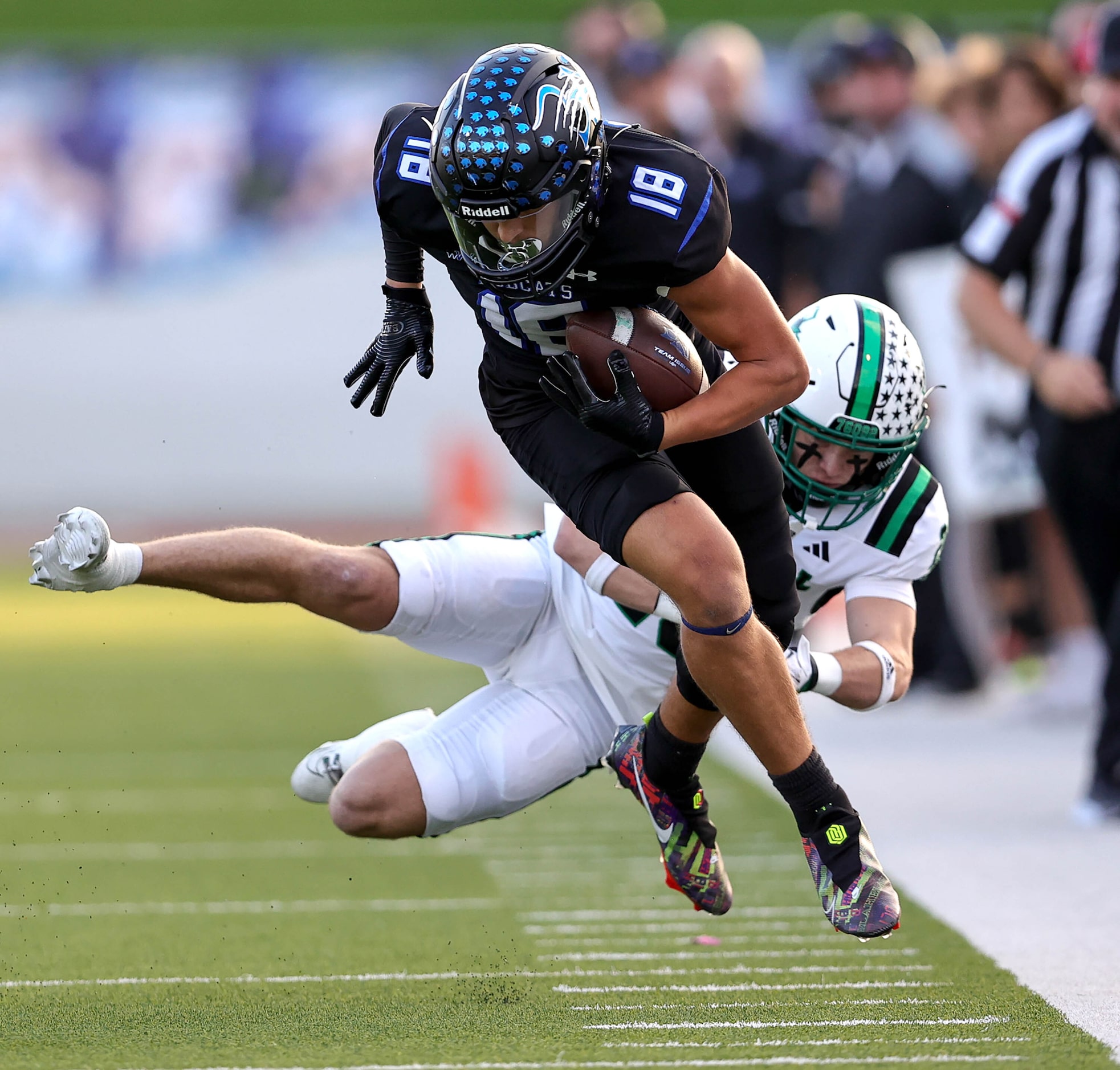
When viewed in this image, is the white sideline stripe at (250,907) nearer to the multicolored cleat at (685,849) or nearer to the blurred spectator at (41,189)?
the multicolored cleat at (685,849)

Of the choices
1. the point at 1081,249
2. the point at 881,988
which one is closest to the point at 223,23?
the point at 1081,249

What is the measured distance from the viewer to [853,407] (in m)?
4.45

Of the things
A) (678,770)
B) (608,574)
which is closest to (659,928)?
(678,770)

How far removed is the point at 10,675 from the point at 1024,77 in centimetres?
596

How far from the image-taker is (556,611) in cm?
490

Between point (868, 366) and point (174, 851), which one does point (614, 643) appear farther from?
point (174, 851)

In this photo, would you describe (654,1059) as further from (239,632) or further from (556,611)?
(239,632)

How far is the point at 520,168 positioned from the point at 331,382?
49.2 feet

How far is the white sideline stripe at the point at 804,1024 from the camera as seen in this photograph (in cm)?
361

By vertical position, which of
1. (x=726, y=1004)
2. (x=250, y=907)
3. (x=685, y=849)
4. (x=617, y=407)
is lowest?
(x=250, y=907)

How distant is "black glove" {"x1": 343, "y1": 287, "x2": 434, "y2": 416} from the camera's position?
450 cm

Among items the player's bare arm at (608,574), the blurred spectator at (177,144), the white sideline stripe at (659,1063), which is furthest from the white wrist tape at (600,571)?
the blurred spectator at (177,144)

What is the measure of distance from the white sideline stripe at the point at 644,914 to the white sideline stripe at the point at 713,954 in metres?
0.42

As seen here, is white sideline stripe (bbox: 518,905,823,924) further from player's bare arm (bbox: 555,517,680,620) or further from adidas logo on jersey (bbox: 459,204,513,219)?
adidas logo on jersey (bbox: 459,204,513,219)
